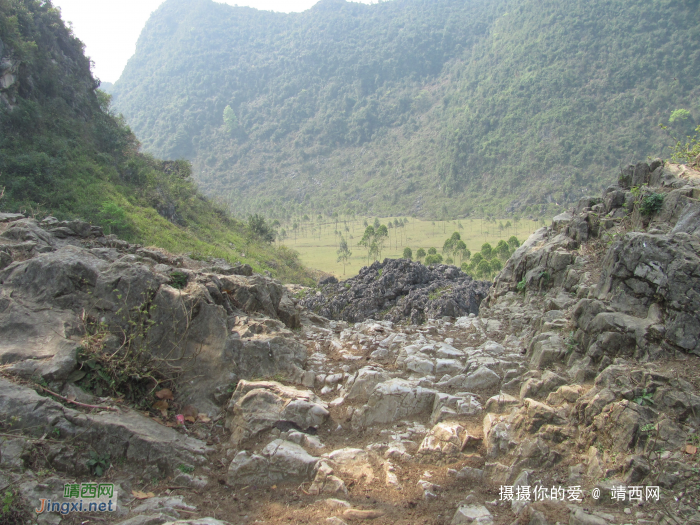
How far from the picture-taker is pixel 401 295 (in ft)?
64.7

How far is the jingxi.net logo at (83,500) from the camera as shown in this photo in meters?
4.13

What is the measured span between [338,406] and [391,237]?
2781 inches

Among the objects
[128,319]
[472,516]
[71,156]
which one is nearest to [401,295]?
[128,319]

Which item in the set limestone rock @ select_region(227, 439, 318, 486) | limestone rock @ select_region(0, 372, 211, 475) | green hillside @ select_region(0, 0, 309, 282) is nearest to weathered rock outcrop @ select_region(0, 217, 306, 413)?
limestone rock @ select_region(0, 372, 211, 475)

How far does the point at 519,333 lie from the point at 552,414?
15.2 ft

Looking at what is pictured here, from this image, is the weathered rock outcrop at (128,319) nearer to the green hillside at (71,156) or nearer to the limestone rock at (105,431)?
the limestone rock at (105,431)

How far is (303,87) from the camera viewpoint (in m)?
183

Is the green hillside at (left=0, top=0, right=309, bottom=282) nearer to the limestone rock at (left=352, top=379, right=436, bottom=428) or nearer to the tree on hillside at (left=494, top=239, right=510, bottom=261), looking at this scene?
the limestone rock at (left=352, top=379, right=436, bottom=428)

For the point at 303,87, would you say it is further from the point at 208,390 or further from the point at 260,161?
the point at 208,390

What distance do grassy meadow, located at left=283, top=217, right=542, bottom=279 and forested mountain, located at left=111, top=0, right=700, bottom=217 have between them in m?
11.8

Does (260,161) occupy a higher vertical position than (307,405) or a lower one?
higher

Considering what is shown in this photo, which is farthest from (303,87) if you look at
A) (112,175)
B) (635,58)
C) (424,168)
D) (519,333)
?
(519,333)

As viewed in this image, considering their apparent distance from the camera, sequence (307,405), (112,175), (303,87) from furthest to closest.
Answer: (303,87) < (112,175) < (307,405)

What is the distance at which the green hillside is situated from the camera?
19.5 metres
